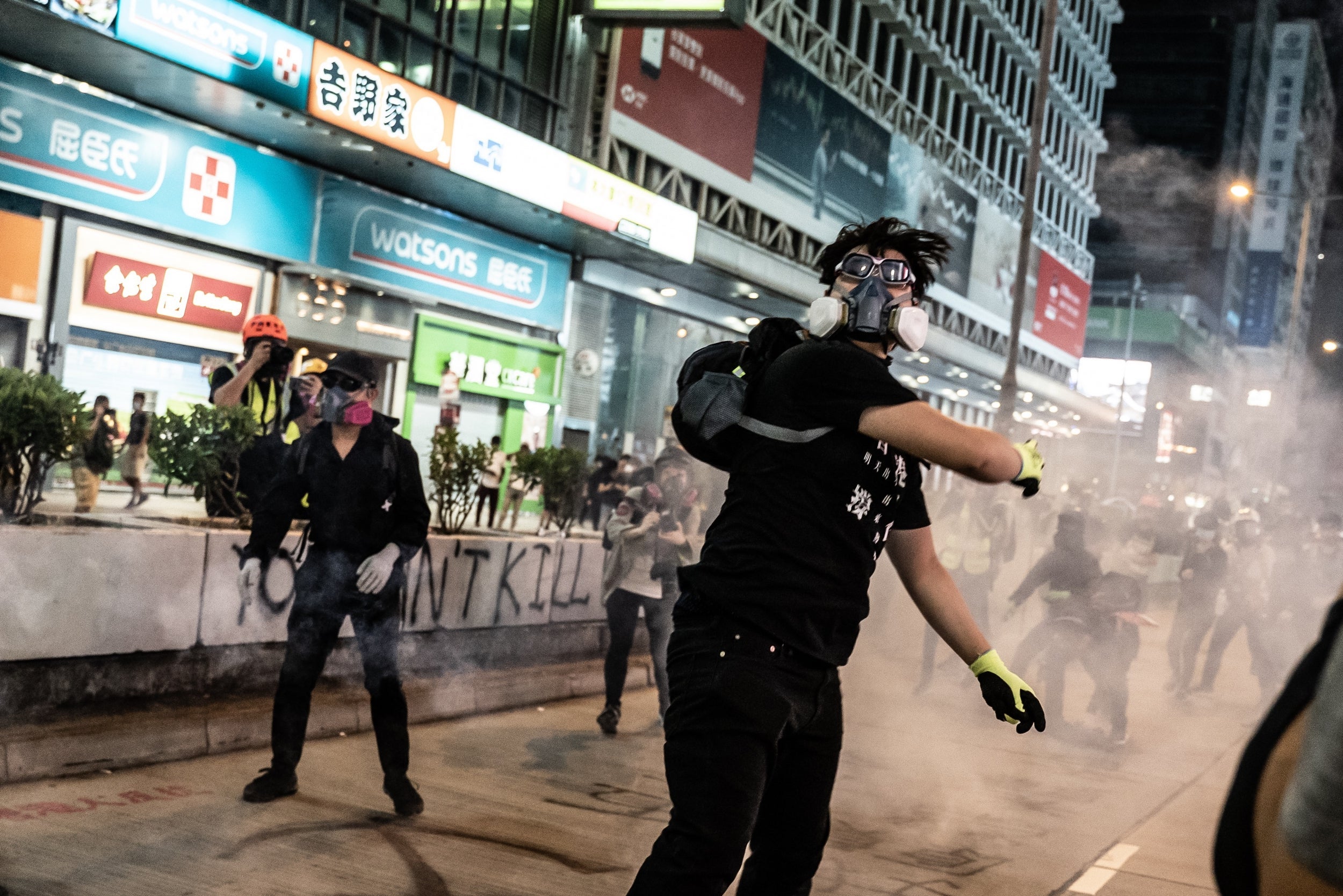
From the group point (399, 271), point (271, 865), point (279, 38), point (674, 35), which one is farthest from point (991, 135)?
point (271, 865)

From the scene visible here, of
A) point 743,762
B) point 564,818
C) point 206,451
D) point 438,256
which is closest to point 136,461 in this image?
point 206,451

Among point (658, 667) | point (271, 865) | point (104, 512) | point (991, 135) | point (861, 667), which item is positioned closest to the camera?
point (271, 865)

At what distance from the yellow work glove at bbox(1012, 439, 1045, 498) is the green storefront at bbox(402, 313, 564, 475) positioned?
13088 mm

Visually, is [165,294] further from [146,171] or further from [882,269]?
[882,269]

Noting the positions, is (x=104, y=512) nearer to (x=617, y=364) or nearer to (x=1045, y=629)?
(x=1045, y=629)

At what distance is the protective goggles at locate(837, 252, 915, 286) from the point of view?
2688 mm

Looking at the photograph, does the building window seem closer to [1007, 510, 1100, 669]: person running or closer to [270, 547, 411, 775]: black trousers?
[1007, 510, 1100, 669]: person running

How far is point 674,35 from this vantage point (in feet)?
64.1

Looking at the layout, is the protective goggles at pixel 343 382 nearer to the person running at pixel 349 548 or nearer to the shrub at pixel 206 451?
the person running at pixel 349 548

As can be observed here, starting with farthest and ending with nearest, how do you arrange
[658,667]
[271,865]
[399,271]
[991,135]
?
[991,135], [399,271], [658,667], [271,865]

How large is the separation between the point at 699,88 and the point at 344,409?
54.9 feet

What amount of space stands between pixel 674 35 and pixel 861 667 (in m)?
11.9

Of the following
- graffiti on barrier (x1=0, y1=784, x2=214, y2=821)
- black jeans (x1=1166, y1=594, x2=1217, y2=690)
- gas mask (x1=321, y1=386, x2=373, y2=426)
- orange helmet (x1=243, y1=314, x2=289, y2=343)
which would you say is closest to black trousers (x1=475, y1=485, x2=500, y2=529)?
orange helmet (x1=243, y1=314, x2=289, y2=343)

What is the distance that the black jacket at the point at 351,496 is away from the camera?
193 inches
